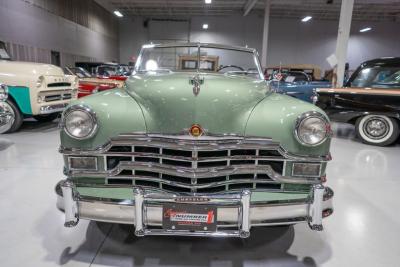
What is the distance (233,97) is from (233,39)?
20.4 meters

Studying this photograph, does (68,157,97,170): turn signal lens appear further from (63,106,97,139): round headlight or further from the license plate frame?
the license plate frame

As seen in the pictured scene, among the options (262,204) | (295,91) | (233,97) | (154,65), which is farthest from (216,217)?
(295,91)

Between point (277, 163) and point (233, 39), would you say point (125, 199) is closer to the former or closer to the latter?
point (277, 163)

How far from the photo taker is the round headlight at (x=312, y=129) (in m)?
1.92

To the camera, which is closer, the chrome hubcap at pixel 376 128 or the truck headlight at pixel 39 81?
the truck headlight at pixel 39 81

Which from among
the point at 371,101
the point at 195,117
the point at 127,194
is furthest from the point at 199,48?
the point at 371,101

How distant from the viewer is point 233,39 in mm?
21375

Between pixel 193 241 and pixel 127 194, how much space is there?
76 cm

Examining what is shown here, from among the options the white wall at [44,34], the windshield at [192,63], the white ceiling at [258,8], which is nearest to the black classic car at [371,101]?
the windshield at [192,63]

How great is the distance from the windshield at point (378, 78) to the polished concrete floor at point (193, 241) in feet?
10.5

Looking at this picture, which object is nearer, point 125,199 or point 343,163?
point 125,199

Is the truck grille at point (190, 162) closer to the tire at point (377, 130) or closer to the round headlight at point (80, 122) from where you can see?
the round headlight at point (80, 122)

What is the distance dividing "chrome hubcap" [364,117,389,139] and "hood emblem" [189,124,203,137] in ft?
16.9

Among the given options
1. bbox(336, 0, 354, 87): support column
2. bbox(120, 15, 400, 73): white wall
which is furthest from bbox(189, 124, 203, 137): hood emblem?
bbox(120, 15, 400, 73): white wall
